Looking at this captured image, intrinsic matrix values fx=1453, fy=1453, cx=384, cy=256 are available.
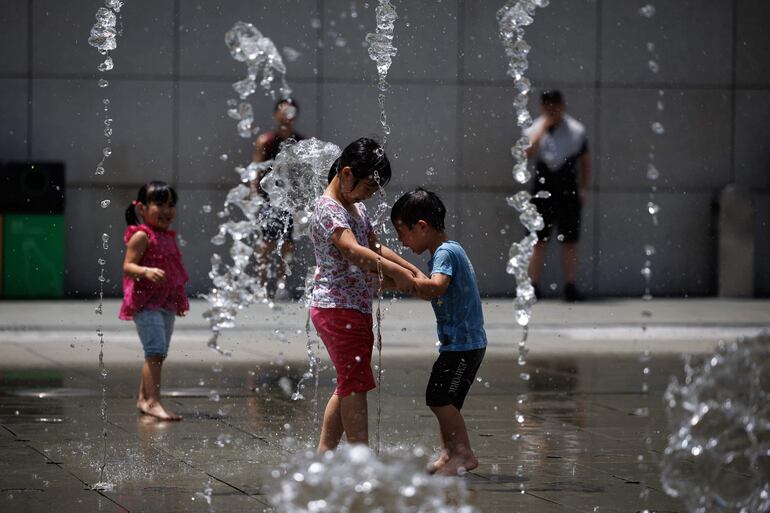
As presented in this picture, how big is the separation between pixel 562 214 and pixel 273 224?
4.18 meters

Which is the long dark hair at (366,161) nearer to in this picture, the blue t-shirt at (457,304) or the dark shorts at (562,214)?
the blue t-shirt at (457,304)

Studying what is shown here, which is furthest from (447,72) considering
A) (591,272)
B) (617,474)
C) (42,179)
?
(617,474)

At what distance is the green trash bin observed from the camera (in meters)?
16.0

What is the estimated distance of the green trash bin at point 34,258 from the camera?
16.0 m

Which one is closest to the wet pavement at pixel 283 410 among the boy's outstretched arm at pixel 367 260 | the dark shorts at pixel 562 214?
the boy's outstretched arm at pixel 367 260

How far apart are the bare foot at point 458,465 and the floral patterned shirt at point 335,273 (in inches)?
30.4

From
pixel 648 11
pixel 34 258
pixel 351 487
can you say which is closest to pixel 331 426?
pixel 351 487

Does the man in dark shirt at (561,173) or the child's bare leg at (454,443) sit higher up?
the man in dark shirt at (561,173)

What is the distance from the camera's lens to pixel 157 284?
8438mm

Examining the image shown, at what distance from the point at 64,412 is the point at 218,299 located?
7.47 metres

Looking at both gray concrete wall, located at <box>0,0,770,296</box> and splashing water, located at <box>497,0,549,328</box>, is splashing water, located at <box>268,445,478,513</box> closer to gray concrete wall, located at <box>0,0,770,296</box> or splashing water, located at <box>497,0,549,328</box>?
splashing water, located at <box>497,0,549,328</box>

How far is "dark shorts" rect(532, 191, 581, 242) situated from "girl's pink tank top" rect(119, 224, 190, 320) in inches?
334

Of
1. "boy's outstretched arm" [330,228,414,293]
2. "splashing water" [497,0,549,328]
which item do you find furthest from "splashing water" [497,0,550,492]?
"boy's outstretched arm" [330,228,414,293]

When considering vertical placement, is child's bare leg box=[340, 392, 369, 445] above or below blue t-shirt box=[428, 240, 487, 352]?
below
